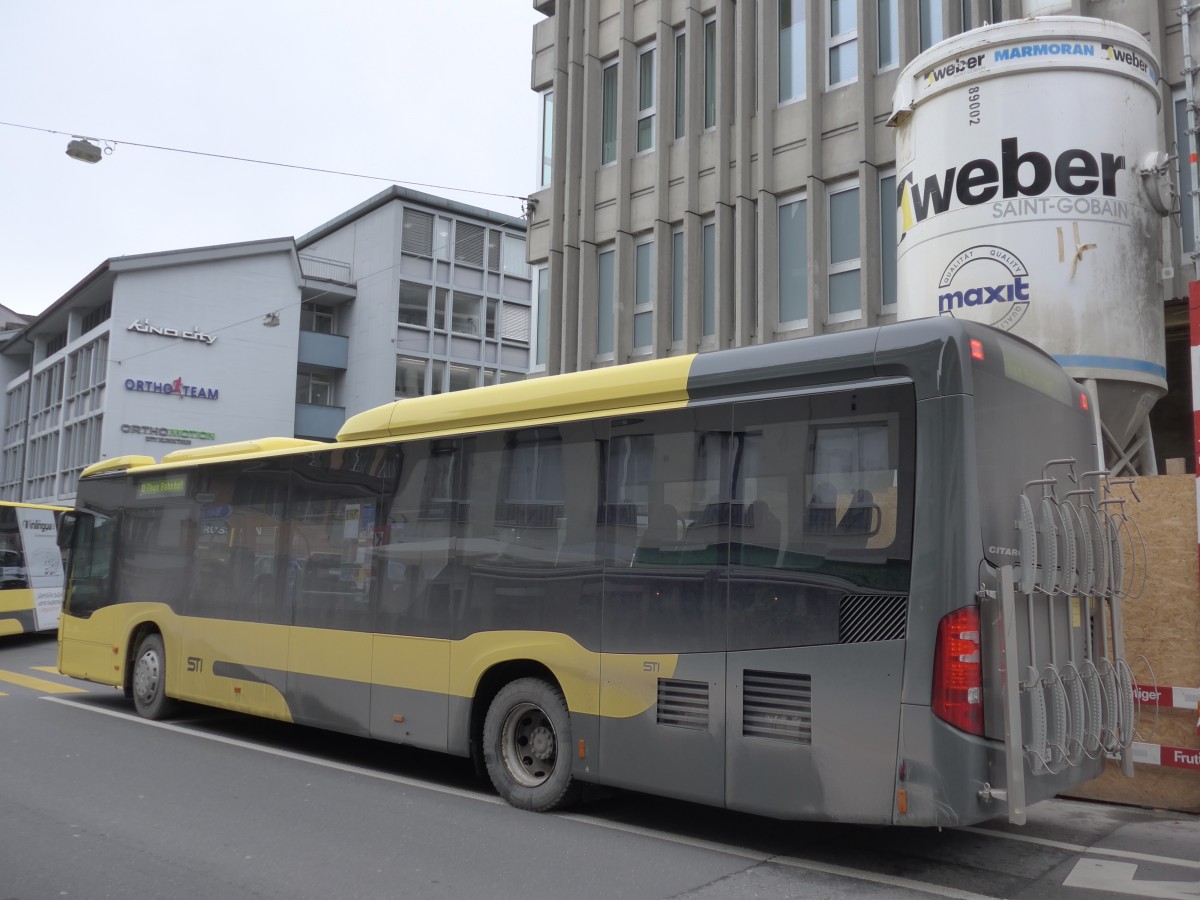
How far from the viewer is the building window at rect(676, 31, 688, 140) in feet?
57.0

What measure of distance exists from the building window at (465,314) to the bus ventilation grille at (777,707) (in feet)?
127

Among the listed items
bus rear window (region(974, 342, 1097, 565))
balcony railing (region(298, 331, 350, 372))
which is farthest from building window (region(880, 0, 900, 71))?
balcony railing (region(298, 331, 350, 372))

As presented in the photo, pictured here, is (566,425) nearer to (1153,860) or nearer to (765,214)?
(1153,860)

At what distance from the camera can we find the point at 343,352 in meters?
43.7

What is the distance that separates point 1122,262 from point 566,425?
5203 millimetres

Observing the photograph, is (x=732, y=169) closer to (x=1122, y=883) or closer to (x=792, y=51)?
(x=792, y=51)

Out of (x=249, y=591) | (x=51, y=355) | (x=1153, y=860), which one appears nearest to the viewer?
(x=1153, y=860)

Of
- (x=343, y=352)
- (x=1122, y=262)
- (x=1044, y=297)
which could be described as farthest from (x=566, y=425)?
(x=343, y=352)

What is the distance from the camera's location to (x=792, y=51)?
52.5 ft

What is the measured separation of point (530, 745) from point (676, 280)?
36.3 feet

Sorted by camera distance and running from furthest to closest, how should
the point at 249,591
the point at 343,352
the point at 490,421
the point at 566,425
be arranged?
the point at 343,352 → the point at 249,591 → the point at 490,421 → the point at 566,425

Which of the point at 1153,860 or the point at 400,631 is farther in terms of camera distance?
the point at 400,631

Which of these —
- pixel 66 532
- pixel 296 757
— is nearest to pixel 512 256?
pixel 66 532

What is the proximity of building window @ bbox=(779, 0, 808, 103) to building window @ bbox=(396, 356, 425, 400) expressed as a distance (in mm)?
27829
